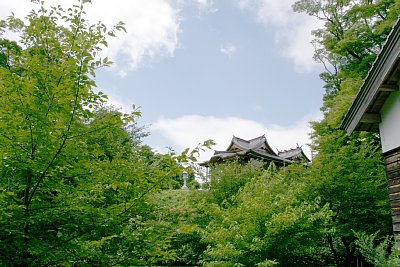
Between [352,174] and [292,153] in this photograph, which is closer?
[352,174]

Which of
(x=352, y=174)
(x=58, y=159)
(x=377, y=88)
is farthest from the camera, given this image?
(x=352, y=174)

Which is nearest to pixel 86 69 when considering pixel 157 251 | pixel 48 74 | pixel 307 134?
pixel 48 74

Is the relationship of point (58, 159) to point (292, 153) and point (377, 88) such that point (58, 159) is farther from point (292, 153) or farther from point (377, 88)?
point (292, 153)

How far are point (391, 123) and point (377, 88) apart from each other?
74 cm

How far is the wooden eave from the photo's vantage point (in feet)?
19.2

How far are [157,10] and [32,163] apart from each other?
633cm

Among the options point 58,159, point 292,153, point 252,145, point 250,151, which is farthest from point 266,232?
point 292,153

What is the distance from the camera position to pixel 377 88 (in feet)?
20.7

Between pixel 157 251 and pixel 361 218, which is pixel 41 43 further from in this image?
pixel 361 218

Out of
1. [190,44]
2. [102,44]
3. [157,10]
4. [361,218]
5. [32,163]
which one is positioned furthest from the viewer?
[190,44]

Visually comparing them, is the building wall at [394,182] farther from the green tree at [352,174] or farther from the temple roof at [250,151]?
the temple roof at [250,151]

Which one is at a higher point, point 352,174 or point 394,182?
point 352,174

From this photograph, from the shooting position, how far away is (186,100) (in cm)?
1402

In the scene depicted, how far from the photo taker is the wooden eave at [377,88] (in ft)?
19.2
